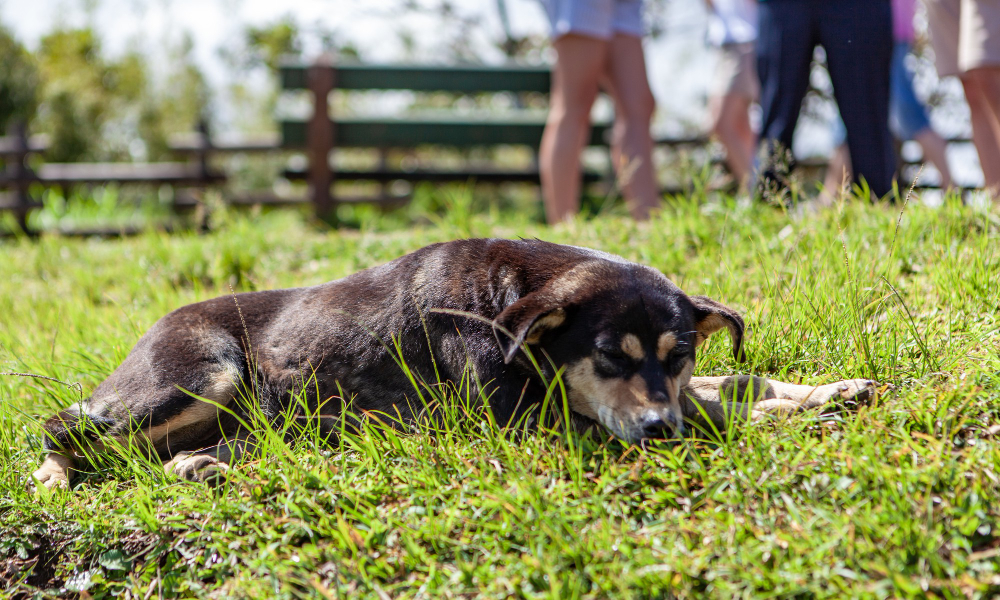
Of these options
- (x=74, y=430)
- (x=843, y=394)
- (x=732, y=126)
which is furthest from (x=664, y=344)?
(x=732, y=126)

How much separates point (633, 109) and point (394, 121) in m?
3.84

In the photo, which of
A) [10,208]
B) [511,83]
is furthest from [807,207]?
[10,208]

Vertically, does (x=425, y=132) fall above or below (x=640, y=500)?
above

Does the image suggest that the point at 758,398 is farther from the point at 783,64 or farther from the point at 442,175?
the point at 442,175

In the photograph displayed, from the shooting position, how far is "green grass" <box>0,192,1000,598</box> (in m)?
2.01

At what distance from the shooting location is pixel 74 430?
118 inches

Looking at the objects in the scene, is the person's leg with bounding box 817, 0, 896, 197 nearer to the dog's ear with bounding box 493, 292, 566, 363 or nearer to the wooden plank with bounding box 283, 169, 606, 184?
the dog's ear with bounding box 493, 292, 566, 363

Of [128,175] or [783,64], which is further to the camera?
[128,175]

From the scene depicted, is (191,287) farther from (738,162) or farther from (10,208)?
(10,208)

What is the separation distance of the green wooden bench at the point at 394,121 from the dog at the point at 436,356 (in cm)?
556

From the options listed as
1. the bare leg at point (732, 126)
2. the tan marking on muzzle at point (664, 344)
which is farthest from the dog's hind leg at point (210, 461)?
the bare leg at point (732, 126)

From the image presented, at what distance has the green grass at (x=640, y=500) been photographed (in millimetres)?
2008

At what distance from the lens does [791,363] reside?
3014 millimetres

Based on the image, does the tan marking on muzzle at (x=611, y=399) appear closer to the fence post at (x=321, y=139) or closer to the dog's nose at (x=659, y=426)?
the dog's nose at (x=659, y=426)
